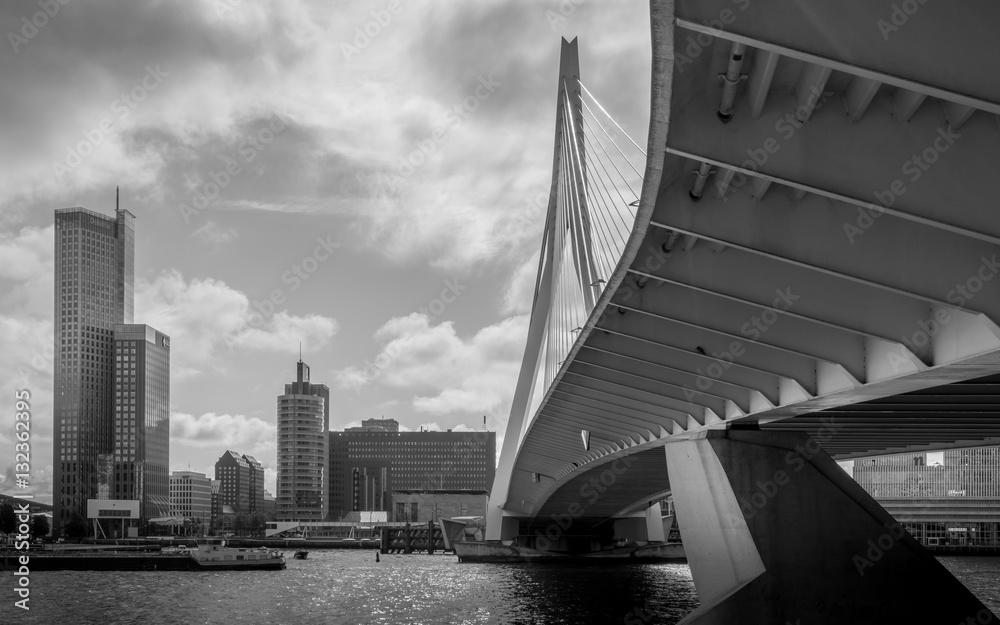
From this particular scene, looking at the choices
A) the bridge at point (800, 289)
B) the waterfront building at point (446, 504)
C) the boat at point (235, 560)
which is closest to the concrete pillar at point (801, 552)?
the bridge at point (800, 289)

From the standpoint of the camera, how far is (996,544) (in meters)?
116

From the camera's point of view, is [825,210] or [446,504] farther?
[446,504]

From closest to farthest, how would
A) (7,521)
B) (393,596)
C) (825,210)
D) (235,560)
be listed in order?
(825,210), (393,596), (235,560), (7,521)

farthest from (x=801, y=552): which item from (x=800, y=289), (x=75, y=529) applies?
(x=75, y=529)

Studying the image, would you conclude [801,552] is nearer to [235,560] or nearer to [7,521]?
[235,560]

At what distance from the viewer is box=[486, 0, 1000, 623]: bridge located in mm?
8156

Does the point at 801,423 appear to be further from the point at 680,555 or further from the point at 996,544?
the point at 996,544

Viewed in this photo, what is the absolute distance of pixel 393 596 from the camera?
2066 inches

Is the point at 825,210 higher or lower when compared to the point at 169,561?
higher

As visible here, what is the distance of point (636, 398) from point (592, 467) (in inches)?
713

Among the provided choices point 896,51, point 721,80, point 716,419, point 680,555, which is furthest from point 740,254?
point 680,555
